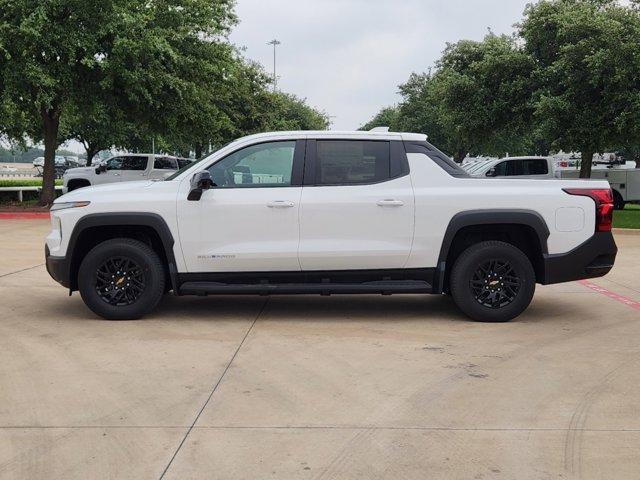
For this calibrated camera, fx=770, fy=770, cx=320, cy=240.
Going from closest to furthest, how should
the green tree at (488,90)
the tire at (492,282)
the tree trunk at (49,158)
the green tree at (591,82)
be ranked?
1. the tire at (492,282)
2. the green tree at (591,82)
3. the tree trunk at (49,158)
4. the green tree at (488,90)

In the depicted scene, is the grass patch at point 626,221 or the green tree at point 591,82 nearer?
the grass patch at point 626,221

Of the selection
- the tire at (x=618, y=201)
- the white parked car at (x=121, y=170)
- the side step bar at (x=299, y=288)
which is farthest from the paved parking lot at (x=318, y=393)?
the tire at (x=618, y=201)

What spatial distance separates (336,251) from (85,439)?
3510 millimetres

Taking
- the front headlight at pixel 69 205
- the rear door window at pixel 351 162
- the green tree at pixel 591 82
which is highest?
the green tree at pixel 591 82

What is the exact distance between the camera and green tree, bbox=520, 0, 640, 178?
2180cm

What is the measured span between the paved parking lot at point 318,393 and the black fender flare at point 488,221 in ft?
2.32

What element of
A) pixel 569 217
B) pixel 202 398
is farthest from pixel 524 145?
pixel 202 398

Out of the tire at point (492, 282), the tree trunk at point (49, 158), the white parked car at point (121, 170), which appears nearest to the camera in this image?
the tire at point (492, 282)

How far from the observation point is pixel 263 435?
14.5ft

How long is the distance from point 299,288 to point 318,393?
2284mm

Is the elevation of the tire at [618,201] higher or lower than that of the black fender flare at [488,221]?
lower

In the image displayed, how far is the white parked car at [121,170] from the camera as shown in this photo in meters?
24.7

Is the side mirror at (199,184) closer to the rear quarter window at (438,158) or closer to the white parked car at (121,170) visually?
the rear quarter window at (438,158)

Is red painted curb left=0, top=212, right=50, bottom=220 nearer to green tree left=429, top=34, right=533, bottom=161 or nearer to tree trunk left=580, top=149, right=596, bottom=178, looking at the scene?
green tree left=429, top=34, right=533, bottom=161
